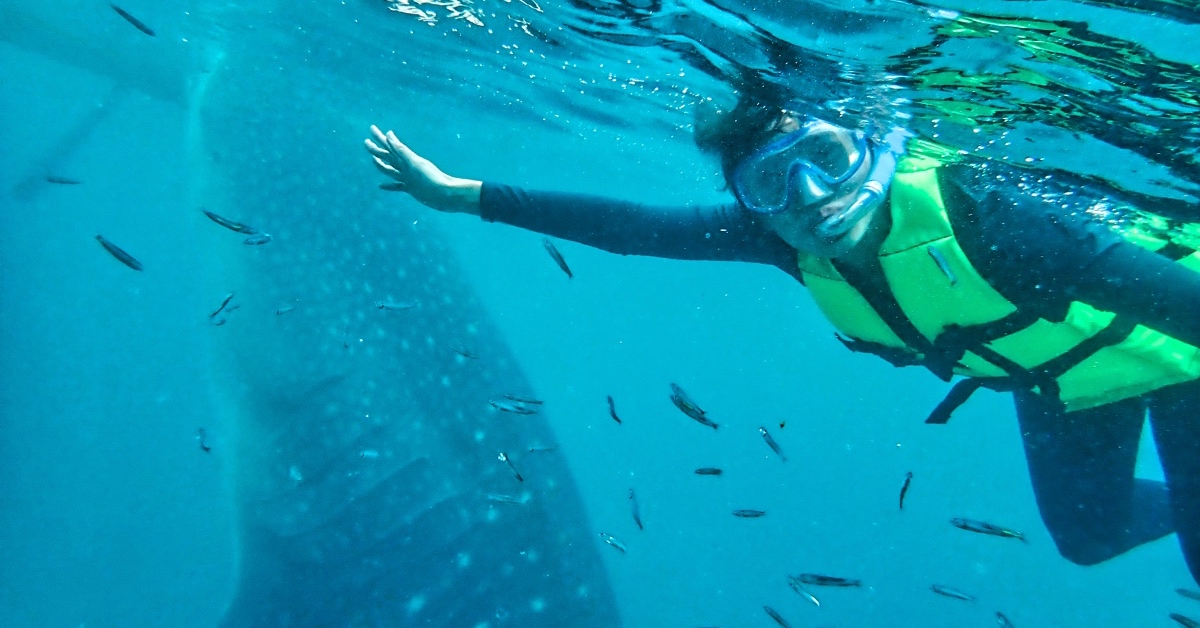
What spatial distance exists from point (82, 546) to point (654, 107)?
36.1 meters

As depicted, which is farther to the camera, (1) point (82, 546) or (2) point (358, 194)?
(1) point (82, 546)

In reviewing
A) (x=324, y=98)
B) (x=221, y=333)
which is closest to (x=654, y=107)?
(x=221, y=333)

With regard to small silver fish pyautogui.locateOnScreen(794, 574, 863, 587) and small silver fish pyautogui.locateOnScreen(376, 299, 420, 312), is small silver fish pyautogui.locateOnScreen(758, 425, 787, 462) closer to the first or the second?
small silver fish pyautogui.locateOnScreen(794, 574, 863, 587)

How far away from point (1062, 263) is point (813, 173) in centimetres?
160

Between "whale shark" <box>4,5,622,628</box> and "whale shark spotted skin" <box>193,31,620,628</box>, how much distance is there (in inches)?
0.8

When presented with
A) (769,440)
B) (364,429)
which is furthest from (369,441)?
(769,440)

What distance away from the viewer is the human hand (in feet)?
16.1

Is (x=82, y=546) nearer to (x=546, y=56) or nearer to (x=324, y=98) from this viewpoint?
(x=324, y=98)

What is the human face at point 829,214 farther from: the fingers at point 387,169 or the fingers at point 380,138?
the fingers at point 380,138

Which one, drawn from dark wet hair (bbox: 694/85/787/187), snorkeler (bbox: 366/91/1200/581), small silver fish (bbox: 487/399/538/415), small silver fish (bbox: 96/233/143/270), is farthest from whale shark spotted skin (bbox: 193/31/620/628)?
dark wet hair (bbox: 694/85/787/187)

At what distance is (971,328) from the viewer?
498cm

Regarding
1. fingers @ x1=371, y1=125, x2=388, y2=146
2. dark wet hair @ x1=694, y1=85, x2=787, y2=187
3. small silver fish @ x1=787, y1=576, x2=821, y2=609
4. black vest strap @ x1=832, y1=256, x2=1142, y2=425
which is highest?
dark wet hair @ x1=694, y1=85, x2=787, y2=187

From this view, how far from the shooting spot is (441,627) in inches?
288

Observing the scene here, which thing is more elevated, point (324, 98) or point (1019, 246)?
point (1019, 246)
